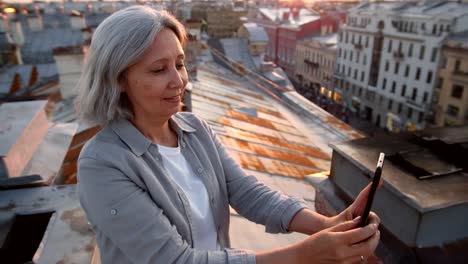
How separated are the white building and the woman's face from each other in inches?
1113

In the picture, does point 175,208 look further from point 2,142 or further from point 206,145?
point 2,142

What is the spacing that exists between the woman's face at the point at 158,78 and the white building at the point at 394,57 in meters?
28.3

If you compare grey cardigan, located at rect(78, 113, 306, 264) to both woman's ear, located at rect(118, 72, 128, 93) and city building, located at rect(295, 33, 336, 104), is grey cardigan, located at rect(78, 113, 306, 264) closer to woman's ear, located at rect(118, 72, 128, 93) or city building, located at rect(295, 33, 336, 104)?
woman's ear, located at rect(118, 72, 128, 93)

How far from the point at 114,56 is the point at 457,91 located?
93.2ft

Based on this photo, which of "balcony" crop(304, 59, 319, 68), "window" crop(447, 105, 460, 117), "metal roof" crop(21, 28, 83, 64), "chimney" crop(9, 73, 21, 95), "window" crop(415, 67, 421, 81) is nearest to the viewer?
"chimney" crop(9, 73, 21, 95)

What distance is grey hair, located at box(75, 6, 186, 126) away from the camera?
5.16 feet

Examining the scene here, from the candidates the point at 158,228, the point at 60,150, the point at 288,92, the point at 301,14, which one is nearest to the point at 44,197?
the point at 60,150

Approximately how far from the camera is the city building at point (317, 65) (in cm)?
3788

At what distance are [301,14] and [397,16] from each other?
20.3m

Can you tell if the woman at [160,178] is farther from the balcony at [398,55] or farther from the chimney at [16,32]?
the balcony at [398,55]

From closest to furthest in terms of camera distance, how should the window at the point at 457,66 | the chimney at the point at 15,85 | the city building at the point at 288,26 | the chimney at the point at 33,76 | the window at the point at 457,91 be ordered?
the chimney at the point at 15,85, the chimney at the point at 33,76, the window at the point at 457,66, the window at the point at 457,91, the city building at the point at 288,26

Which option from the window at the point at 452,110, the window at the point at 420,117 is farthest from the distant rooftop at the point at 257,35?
the window at the point at 420,117

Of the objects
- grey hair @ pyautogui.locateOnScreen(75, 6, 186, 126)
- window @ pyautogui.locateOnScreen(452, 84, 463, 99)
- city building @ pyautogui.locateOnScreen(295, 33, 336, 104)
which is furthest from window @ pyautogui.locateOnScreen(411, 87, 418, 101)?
grey hair @ pyautogui.locateOnScreen(75, 6, 186, 126)

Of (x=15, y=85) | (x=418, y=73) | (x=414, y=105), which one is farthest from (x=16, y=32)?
(x=414, y=105)
